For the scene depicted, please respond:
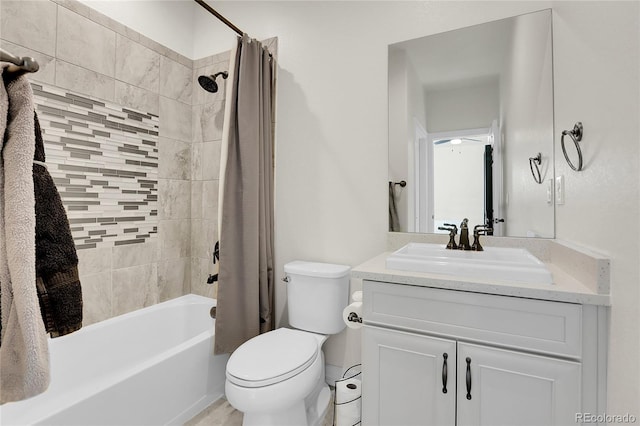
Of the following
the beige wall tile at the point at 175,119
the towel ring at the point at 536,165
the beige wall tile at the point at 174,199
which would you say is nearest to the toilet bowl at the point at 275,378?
the beige wall tile at the point at 174,199

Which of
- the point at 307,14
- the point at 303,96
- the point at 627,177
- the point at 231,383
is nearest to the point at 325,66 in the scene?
the point at 303,96

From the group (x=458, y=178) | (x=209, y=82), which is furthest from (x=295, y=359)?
(x=209, y=82)

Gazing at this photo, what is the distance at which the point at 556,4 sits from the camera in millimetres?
1399

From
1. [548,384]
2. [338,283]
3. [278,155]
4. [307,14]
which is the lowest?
[548,384]

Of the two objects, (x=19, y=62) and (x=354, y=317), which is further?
(x=354, y=317)

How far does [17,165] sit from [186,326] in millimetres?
1855

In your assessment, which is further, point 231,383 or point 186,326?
point 186,326

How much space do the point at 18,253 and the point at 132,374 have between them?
91cm

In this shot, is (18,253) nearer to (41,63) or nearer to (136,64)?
(41,63)

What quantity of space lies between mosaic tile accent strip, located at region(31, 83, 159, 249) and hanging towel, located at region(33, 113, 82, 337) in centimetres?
110

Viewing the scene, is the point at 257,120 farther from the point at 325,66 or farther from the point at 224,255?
the point at 224,255

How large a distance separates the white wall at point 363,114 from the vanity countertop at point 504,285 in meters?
0.08

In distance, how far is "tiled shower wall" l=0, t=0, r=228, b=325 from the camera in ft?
5.50

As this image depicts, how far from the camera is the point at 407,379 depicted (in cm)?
118
